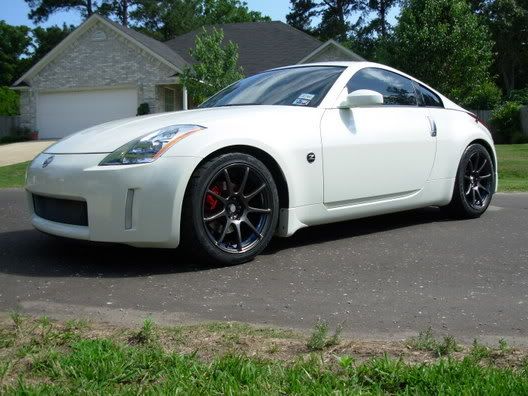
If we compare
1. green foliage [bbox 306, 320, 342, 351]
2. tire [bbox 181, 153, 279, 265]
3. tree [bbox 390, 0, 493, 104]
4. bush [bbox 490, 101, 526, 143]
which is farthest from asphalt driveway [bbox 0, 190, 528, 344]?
bush [bbox 490, 101, 526, 143]

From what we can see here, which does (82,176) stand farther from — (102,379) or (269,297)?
(102,379)

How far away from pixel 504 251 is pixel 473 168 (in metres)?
1.55

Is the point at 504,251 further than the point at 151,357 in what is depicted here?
Yes

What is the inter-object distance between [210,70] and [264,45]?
12.8 m

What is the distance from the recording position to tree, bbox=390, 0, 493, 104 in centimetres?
1817

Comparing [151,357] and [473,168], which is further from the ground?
[473,168]

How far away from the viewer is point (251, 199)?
4594 millimetres

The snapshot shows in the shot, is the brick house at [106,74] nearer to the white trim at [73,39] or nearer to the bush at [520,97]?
the white trim at [73,39]

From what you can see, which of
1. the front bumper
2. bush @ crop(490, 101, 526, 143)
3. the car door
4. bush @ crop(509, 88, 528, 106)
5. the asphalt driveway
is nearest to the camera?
the asphalt driveway

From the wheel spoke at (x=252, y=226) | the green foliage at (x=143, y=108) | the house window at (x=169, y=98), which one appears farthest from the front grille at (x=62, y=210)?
the house window at (x=169, y=98)

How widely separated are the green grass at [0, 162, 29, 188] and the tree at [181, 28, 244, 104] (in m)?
5.59

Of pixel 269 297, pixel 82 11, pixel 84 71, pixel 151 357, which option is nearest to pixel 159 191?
pixel 269 297

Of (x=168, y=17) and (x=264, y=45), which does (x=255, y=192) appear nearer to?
(x=264, y=45)

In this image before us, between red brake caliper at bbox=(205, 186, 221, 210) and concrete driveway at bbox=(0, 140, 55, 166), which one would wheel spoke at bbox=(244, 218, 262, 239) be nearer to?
red brake caliper at bbox=(205, 186, 221, 210)
